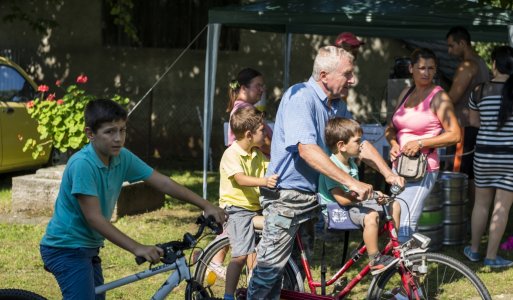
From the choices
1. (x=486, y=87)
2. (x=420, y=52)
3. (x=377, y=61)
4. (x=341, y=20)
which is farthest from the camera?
(x=377, y=61)

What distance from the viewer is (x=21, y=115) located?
11.8 meters

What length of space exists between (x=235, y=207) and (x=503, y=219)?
2.96m

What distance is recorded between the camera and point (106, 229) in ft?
13.9

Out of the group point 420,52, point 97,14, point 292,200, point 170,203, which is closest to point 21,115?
Answer: point 170,203

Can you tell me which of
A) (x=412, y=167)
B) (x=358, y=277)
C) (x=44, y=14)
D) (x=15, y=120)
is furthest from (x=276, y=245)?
(x=44, y=14)

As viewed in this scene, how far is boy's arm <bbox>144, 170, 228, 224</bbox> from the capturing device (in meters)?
4.47

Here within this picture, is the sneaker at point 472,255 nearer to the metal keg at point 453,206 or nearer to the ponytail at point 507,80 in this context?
the metal keg at point 453,206

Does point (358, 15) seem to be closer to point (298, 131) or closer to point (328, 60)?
point (328, 60)

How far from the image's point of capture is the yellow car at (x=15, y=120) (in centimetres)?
1166

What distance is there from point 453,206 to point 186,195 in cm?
475

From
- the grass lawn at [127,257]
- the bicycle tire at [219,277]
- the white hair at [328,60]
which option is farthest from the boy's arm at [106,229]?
the grass lawn at [127,257]

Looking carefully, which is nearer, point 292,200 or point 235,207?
point 292,200

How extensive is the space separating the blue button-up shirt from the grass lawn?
74.0 inches

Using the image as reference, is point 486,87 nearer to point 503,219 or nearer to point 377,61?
point 503,219
